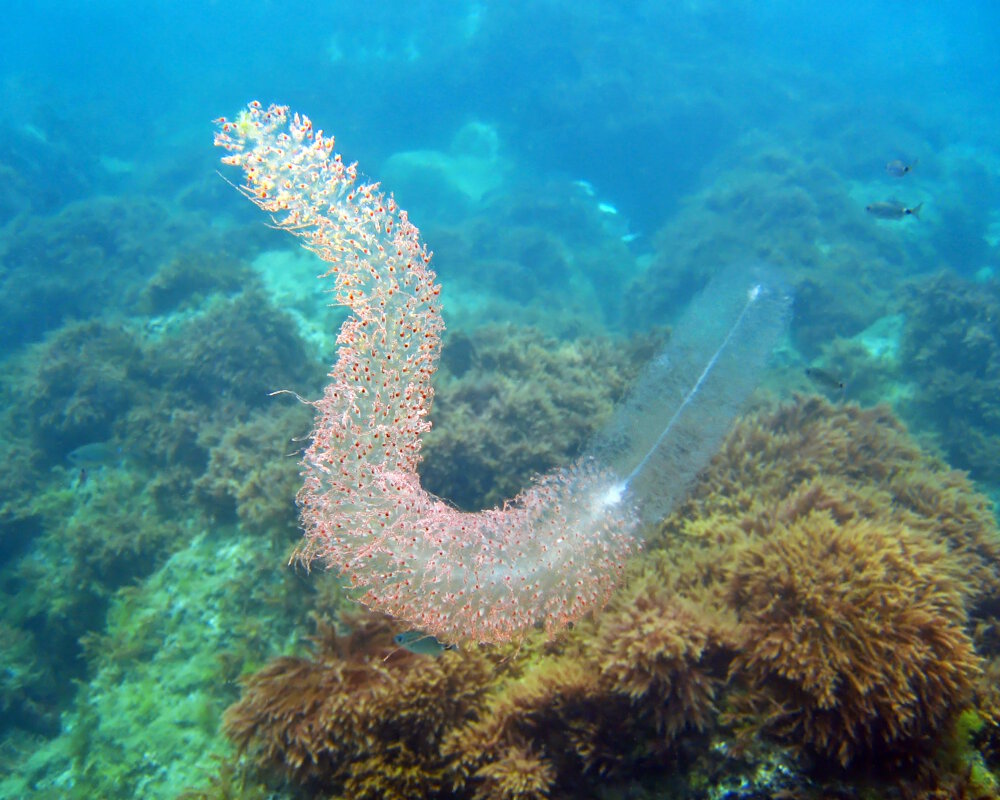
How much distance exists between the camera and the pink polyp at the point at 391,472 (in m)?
3.25

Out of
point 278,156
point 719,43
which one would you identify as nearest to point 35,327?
point 278,156

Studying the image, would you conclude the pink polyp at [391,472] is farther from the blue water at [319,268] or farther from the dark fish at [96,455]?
the dark fish at [96,455]

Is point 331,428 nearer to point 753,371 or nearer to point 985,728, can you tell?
point 985,728

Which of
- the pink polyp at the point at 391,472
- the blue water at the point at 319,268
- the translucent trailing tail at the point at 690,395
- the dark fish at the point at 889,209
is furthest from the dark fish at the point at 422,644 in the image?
the dark fish at the point at 889,209

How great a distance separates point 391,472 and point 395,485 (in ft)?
0.31

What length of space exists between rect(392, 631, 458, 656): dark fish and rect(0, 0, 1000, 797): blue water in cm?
208

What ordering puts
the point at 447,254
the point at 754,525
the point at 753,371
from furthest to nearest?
the point at 447,254, the point at 753,371, the point at 754,525

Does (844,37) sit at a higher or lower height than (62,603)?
higher

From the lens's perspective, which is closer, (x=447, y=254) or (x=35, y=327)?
(x=35, y=327)

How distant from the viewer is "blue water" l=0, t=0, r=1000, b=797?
552 cm

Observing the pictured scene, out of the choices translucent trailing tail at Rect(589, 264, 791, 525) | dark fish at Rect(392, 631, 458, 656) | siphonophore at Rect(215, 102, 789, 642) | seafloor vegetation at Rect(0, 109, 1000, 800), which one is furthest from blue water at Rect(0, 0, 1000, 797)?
dark fish at Rect(392, 631, 458, 656)

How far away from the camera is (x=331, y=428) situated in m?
3.34

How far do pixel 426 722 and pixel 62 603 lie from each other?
19.3 ft

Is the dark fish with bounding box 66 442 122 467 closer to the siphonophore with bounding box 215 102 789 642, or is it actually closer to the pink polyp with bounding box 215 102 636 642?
the siphonophore with bounding box 215 102 789 642
